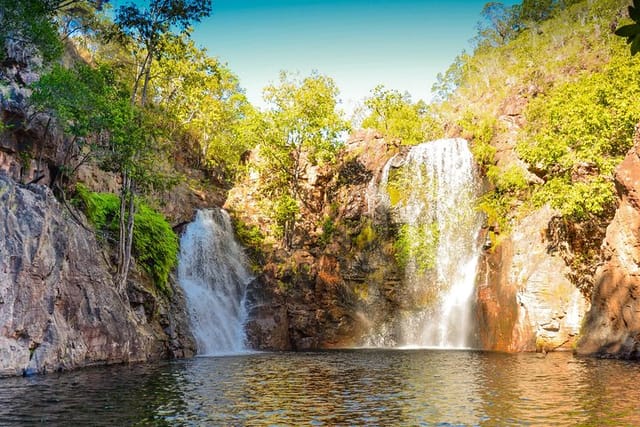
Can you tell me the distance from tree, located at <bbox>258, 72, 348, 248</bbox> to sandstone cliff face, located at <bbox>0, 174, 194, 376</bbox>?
21406 millimetres

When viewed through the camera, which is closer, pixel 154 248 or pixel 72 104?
pixel 72 104

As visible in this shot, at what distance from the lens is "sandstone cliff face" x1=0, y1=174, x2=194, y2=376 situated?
17.2 meters

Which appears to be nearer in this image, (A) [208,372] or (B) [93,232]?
(A) [208,372]

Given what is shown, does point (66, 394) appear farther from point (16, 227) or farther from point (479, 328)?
point (479, 328)

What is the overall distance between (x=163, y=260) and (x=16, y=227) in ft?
36.8

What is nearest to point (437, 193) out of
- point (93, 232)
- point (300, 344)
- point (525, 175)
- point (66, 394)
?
point (525, 175)

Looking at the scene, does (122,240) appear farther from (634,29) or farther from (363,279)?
(634,29)

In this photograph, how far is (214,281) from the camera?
115ft

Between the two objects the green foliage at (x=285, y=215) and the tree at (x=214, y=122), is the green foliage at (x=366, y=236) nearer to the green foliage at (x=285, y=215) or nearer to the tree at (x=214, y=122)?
the green foliage at (x=285, y=215)

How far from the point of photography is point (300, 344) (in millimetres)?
36375

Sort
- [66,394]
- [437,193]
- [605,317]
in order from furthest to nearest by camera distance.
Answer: [437,193]
[605,317]
[66,394]

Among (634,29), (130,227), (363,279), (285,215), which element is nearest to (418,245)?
(363,279)

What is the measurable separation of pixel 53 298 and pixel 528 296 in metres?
22.7

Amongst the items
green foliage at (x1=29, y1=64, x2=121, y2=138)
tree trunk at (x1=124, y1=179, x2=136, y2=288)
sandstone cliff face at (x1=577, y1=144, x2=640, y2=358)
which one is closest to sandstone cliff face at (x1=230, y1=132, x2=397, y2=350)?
tree trunk at (x1=124, y1=179, x2=136, y2=288)
